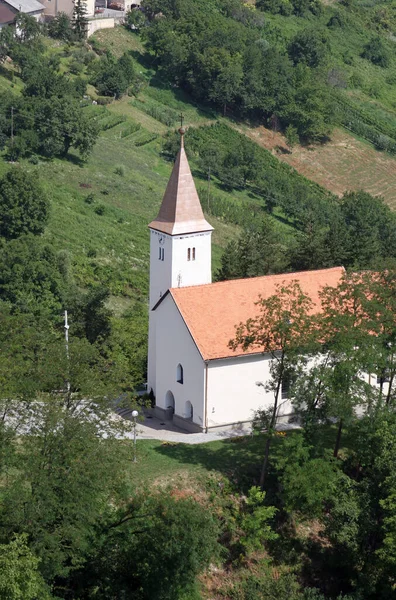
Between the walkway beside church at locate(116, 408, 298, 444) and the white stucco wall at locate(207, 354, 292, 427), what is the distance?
0.48 meters

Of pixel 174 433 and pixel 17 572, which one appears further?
pixel 174 433

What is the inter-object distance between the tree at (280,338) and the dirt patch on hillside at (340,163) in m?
64.1

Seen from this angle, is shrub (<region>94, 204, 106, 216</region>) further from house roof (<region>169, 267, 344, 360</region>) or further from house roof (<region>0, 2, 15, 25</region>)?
house roof (<region>0, 2, 15, 25</region>)

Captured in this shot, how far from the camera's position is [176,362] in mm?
59594

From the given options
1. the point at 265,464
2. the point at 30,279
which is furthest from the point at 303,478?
the point at 30,279

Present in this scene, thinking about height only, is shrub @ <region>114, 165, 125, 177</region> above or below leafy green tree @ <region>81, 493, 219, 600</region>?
below

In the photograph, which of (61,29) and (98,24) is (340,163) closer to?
(98,24)

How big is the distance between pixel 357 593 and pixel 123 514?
10.6 meters

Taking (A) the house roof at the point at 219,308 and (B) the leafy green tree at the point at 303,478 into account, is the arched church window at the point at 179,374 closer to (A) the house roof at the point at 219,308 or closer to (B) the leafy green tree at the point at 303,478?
(A) the house roof at the point at 219,308

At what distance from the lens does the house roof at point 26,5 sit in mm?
117062

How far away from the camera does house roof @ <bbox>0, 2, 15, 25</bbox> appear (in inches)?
4471

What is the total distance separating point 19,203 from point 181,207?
20.7m

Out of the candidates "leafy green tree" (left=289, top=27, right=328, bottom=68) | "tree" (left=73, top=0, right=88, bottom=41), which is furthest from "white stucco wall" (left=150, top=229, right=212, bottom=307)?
"leafy green tree" (left=289, top=27, right=328, bottom=68)

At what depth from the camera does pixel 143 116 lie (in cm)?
11306
